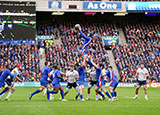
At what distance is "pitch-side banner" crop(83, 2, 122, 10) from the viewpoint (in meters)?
52.2

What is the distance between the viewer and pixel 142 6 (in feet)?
176

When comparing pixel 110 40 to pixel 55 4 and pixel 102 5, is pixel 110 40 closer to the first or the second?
pixel 102 5

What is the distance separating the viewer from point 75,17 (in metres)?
57.5

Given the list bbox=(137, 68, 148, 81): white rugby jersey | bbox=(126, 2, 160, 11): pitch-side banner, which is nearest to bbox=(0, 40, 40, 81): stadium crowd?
bbox=(126, 2, 160, 11): pitch-side banner

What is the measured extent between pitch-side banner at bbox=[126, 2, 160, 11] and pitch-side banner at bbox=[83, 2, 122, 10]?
5.01 feet

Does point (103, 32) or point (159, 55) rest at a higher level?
point (103, 32)

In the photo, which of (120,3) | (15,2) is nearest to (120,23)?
(120,3)

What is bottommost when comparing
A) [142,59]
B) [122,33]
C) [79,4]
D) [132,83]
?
[132,83]

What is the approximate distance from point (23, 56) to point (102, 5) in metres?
15.2

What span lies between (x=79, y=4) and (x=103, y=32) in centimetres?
614

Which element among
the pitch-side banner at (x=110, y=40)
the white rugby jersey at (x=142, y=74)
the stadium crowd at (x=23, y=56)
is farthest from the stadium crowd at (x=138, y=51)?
the white rugby jersey at (x=142, y=74)

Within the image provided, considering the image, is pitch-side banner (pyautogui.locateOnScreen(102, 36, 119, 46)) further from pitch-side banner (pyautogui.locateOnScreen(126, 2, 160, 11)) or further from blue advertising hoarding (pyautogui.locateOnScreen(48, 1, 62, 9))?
blue advertising hoarding (pyautogui.locateOnScreen(48, 1, 62, 9))

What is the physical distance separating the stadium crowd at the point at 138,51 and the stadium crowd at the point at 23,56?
11.5 metres

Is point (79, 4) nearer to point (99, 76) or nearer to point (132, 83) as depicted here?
point (132, 83)
